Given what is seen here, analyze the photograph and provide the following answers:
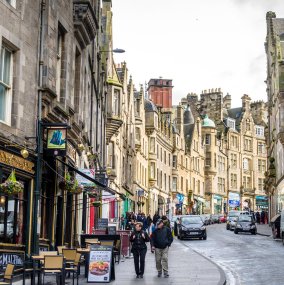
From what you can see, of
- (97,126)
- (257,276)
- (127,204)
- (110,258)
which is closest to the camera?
(110,258)

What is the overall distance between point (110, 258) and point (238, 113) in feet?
326

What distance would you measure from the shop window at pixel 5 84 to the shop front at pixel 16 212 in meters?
1.07

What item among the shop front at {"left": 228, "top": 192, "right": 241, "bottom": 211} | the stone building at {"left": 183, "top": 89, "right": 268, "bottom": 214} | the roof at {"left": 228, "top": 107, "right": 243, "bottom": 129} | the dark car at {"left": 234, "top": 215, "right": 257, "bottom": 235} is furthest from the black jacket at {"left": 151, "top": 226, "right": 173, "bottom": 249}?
the roof at {"left": 228, "top": 107, "right": 243, "bottom": 129}

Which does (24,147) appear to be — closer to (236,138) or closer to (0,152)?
(0,152)

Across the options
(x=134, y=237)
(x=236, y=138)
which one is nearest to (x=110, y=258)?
(x=134, y=237)

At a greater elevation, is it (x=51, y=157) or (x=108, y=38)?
(x=108, y=38)

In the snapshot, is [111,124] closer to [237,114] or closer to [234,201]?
[234,201]

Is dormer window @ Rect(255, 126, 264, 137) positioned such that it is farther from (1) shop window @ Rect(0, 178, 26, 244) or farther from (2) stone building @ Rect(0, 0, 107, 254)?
(1) shop window @ Rect(0, 178, 26, 244)

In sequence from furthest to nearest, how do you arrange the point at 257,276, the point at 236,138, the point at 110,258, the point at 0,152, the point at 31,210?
the point at 236,138 → the point at 257,276 → the point at 31,210 → the point at 110,258 → the point at 0,152

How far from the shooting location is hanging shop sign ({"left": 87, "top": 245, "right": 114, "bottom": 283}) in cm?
1527

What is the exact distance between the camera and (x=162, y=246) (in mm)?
17672

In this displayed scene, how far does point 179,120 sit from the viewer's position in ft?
278

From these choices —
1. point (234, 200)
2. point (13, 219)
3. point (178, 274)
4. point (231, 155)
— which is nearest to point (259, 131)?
point (231, 155)

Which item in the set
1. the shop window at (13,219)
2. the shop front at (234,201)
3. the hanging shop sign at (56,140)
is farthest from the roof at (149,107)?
the shop window at (13,219)
